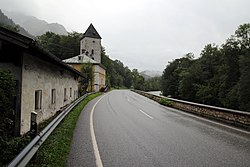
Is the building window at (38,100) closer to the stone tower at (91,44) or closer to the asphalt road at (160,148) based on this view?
the asphalt road at (160,148)

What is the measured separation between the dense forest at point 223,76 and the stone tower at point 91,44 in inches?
1059

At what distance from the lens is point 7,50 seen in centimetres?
675

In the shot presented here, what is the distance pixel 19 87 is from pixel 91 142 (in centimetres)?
294

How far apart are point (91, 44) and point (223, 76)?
43733 millimetres

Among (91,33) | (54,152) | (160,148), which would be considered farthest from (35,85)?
(91,33)

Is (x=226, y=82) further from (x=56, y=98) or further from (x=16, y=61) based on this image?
(x=16, y=61)

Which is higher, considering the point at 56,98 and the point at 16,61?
the point at 16,61

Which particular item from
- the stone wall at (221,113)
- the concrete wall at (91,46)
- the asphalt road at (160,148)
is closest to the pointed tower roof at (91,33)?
the concrete wall at (91,46)

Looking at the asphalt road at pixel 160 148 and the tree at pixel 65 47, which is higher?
the tree at pixel 65 47

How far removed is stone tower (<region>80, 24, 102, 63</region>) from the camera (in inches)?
2712

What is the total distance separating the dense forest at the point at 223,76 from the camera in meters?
31.5

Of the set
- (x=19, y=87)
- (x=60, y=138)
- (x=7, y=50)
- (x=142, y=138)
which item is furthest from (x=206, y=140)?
(x=7, y=50)

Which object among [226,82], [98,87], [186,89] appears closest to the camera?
[226,82]

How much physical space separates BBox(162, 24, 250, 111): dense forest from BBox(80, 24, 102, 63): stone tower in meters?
26.9
